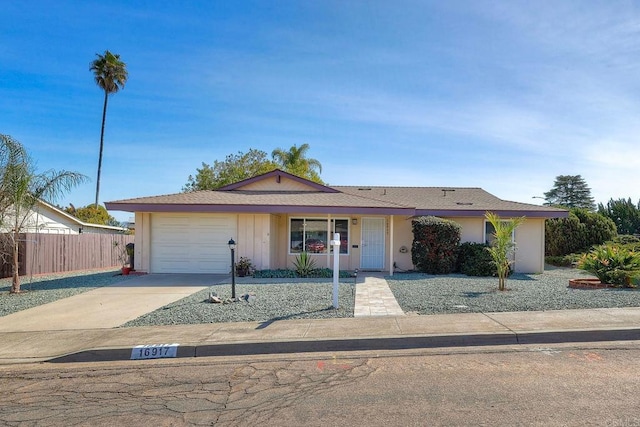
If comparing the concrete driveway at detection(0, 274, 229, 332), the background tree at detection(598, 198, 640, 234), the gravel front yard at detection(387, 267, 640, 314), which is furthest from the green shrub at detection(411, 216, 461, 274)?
the background tree at detection(598, 198, 640, 234)

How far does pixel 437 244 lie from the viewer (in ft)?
49.3

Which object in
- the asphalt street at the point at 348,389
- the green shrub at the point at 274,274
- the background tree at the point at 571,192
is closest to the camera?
the asphalt street at the point at 348,389

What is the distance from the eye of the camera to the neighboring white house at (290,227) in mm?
15102

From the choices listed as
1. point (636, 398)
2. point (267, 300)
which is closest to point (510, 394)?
point (636, 398)

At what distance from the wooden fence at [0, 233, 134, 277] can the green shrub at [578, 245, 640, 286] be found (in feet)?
57.5

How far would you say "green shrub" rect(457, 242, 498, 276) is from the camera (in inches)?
573

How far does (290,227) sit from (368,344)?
10710 mm

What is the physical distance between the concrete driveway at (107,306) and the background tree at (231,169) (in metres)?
19.4

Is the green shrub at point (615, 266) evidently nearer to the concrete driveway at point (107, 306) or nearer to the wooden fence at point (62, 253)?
the concrete driveway at point (107, 306)

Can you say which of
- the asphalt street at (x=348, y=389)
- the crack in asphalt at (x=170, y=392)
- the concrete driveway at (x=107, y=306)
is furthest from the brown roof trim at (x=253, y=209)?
the crack in asphalt at (x=170, y=392)

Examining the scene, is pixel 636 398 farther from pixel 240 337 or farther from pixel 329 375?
pixel 240 337

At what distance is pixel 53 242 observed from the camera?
1758 centimetres

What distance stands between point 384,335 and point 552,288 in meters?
7.08

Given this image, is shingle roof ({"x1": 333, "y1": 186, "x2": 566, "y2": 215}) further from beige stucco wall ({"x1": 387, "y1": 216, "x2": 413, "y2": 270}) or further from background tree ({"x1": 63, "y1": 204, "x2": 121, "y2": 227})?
background tree ({"x1": 63, "y1": 204, "x2": 121, "y2": 227})
